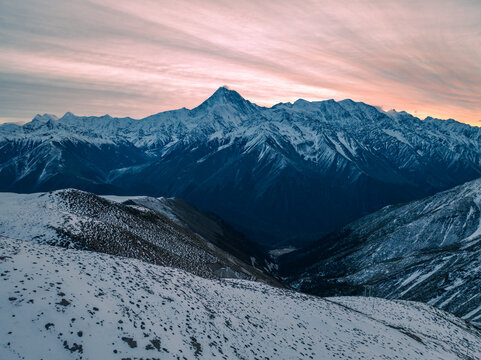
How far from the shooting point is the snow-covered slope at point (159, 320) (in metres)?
15.9

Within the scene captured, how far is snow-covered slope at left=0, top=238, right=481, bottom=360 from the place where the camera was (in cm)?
1595

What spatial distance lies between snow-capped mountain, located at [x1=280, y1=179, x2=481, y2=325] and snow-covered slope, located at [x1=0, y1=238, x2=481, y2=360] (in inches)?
2020

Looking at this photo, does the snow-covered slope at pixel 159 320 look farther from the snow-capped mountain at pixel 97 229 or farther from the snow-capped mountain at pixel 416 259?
the snow-capped mountain at pixel 416 259

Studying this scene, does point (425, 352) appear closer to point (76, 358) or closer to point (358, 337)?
point (358, 337)

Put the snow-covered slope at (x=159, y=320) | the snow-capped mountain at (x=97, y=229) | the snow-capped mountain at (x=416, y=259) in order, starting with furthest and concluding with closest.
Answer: the snow-capped mountain at (x=416, y=259) → the snow-capped mountain at (x=97, y=229) → the snow-covered slope at (x=159, y=320)

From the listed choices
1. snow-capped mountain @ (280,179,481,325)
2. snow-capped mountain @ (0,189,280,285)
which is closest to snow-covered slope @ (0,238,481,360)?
snow-capped mountain @ (0,189,280,285)

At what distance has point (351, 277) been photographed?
131m

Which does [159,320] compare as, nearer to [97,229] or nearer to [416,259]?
[97,229]

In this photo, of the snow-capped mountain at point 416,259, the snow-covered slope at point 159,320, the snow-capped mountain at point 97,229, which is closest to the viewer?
the snow-covered slope at point 159,320

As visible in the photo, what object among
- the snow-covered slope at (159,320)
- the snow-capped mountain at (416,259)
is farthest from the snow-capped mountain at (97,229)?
the snow-capped mountain at (416,259)

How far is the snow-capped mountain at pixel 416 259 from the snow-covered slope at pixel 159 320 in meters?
51.3

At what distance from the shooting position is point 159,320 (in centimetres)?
2088

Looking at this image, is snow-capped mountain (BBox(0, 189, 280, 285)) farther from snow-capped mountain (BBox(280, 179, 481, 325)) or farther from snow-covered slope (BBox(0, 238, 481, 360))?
snow-capped mountain (BBox(280, 179, 481, 325))

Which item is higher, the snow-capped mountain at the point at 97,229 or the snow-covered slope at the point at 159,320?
the snow-covered slope at the point at 159,320
